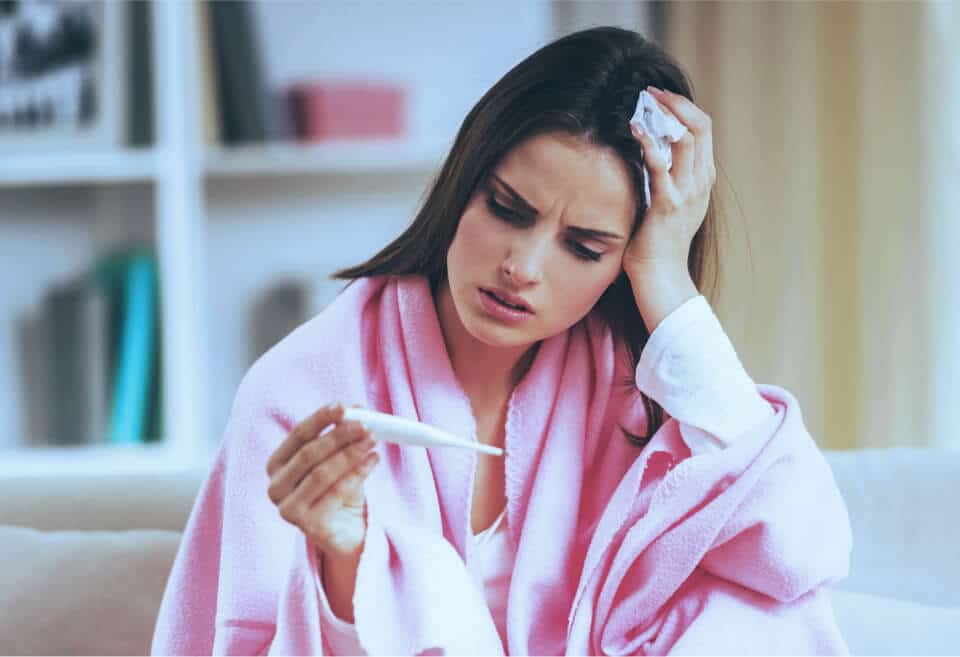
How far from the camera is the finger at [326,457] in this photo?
2.30 ft

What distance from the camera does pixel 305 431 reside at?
0.71m

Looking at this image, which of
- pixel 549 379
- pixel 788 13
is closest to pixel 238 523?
pixel 549 379

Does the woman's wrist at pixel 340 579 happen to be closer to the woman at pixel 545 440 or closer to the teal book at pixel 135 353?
the woman at pixel 545 440

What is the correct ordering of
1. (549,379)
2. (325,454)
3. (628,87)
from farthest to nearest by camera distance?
(549,379)
(628,87)
(325,454)

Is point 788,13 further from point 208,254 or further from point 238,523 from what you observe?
point 238,523

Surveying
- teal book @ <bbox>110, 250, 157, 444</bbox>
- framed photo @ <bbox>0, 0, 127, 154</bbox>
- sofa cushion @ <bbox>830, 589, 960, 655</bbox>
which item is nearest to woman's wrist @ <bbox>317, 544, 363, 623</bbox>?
sofa cushion @ <bbox>830, 589, 960, 655</bbox>

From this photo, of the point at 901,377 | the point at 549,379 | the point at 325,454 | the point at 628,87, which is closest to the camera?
the point at 325,454

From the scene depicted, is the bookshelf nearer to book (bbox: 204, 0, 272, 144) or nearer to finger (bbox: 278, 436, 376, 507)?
book (bbox: 204, 0, 272, 144)

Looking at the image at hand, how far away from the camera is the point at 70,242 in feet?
7.99

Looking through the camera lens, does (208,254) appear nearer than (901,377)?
No

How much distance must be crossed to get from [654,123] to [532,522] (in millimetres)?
294

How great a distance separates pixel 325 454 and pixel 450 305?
24cm

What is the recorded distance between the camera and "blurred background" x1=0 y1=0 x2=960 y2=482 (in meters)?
2.16

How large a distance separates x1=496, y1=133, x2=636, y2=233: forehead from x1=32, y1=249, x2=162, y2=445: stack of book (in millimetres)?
1590
